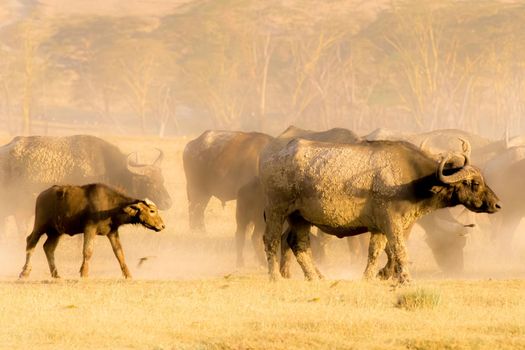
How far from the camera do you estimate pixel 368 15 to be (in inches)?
2884

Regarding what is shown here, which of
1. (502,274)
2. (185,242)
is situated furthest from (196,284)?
(185,242)

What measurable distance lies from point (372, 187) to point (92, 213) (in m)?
4.19

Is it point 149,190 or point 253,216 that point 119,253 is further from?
point 149,190

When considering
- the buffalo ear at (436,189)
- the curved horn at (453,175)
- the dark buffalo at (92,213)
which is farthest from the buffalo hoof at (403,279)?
the dark buffalo at (92,213)

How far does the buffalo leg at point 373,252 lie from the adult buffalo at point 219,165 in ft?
34.3

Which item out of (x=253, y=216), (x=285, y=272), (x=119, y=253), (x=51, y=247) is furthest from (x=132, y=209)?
(x=253, y=216)

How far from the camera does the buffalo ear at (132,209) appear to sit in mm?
15883

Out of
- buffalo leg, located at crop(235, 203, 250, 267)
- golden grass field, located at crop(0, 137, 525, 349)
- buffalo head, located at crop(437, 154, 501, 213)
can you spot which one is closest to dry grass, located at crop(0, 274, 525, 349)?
golden grass field, located at crop(0, 137, 525, 349)

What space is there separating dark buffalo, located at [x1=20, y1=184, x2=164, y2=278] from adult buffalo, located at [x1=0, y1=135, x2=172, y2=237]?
7802 millimetres

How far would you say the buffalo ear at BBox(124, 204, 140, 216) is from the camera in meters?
15.9

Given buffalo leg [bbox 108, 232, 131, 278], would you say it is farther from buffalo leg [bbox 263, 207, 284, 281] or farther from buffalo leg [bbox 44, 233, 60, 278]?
buffalo leg [bbox 263, 207, 284, 281]

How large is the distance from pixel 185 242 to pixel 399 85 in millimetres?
42201

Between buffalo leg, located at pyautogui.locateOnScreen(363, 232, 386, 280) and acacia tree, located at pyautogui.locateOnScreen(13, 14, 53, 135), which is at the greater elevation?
acacia tree, located at pyautogui.locateOnScreen(13, 14, 53, 135)

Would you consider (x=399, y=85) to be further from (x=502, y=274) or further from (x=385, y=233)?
(x=385, y=233)
